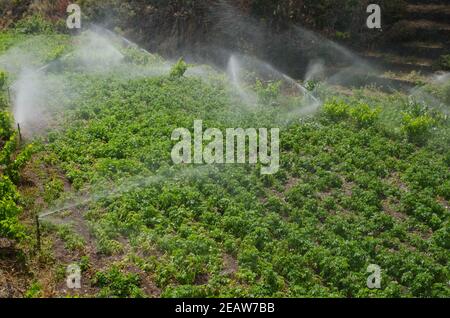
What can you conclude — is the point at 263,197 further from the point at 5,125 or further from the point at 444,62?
the point at 444,62

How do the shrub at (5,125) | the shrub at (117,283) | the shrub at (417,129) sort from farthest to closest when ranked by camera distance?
the shrub at (417,129) < the shrub at (5,125) < the shrub at (117,283)

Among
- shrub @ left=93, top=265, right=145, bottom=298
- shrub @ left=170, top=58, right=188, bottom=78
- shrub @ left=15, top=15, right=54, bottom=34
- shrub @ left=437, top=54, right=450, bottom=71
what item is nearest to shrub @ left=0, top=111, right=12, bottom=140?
shrub @ left=170, top=58, right=188, bottom=78

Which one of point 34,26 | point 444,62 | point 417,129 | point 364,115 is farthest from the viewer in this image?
point 34,26

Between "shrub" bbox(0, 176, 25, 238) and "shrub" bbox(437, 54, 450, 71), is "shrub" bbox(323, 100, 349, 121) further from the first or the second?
"shrub" bbox(0, 176, 25, 238)

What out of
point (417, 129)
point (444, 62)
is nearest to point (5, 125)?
point (417, 129)

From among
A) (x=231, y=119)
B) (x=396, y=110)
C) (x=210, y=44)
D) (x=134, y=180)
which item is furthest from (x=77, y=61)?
(x=396, y=110)

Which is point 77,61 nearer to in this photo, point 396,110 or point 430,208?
point 396,110

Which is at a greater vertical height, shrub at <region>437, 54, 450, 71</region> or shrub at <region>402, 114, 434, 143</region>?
shrub at <region>437, 54, 450, 71</region>

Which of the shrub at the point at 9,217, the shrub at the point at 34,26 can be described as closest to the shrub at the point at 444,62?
the shrub at the point at 9,217

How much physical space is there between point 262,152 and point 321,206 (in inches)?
115

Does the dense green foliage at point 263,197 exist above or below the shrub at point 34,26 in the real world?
below

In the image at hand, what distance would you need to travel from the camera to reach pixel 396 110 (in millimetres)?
18797

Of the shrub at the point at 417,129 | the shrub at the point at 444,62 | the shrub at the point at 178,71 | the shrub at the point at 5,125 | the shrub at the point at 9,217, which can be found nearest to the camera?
the shrub at the point at 9,217

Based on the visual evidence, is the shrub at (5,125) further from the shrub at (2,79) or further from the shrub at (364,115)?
the shrub at (364,115)
